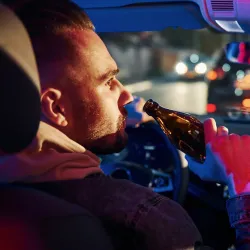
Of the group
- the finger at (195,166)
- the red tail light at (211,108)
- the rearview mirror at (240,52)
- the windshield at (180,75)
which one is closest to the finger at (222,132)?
the finger at (195,166)

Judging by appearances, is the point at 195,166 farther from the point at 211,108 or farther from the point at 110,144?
the point at 211,108

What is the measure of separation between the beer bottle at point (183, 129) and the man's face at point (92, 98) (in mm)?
309

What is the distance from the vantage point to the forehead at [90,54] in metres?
2.05

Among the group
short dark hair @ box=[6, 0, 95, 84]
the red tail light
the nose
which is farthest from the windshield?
short dark hair @ box=[6, 0, 95, 84]

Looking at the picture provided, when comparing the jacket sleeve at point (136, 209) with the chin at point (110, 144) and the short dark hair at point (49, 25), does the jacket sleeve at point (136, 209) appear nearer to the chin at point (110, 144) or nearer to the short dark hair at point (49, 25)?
the chin at point (110, 144)

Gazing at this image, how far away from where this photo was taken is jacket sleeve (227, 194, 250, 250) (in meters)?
1.96

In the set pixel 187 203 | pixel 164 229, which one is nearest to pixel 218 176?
pixel 164 229

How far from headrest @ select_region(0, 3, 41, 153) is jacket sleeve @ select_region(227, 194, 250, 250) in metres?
0.63

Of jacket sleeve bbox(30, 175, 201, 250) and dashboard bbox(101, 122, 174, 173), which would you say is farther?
dashboard bbox(101, 122, 174, 173)

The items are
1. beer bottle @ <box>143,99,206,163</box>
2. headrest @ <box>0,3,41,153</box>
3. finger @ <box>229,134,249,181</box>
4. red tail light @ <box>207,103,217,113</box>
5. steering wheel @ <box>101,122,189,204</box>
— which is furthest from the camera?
red tail light @ <box>207,103,217,113</box>

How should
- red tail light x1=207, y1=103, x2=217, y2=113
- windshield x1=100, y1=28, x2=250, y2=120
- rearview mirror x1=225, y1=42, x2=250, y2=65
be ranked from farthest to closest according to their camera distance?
windshield x1=100, y1=28, x2=250, y2=120, red tail light x1=207, y1=103, x2=217, y2=113, rearview mirror x1=225, y1=42, x2=250, y2=65

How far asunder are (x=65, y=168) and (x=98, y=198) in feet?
0.42

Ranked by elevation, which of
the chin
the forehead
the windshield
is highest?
the forehead

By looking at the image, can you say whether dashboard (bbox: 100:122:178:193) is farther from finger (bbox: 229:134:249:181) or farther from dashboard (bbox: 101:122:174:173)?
finger (bbox: 229:134:249:181)
